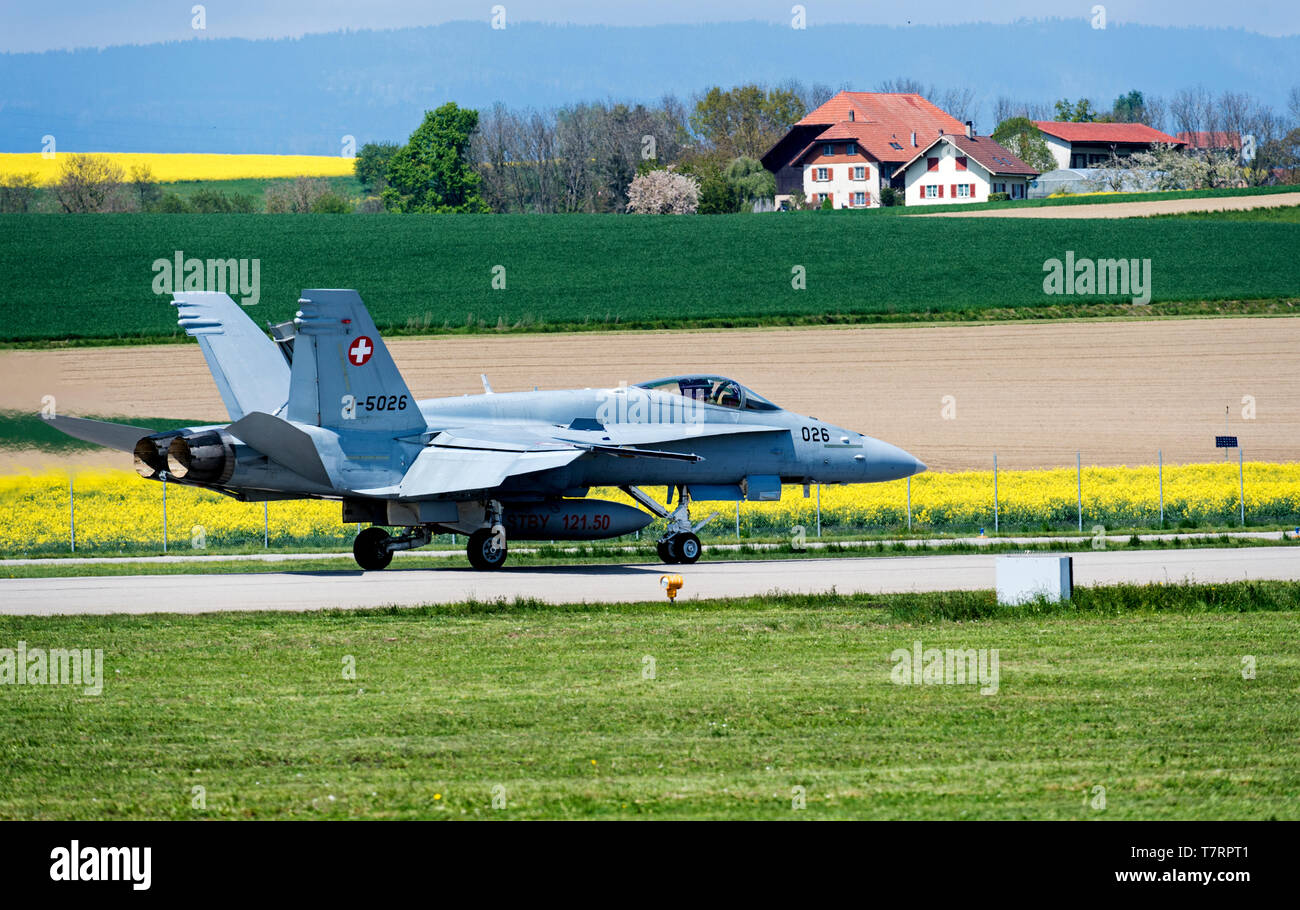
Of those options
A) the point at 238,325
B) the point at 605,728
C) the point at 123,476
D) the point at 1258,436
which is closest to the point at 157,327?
the point at 123,476

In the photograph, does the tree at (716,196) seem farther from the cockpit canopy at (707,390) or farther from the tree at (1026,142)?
the cockpit canopy at (707,390)

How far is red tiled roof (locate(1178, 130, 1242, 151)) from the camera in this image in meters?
146

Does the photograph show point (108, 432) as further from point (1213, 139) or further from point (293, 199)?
point (1213, 139)

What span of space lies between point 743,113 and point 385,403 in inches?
4655

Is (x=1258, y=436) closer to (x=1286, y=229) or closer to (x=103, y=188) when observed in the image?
(x=1286, y=229)

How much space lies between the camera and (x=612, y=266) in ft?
202

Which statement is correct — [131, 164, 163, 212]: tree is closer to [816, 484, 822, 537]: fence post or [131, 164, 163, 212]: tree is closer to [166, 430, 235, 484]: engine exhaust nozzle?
[816, 484, 822, 537]: fence post

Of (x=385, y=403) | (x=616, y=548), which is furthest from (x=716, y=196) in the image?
(x=385, y=403)

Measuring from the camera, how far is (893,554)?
92.4 feet

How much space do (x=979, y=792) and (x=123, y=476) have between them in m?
33.8

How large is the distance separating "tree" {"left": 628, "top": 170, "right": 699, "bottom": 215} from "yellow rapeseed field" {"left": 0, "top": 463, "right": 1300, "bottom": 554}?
64.8 m

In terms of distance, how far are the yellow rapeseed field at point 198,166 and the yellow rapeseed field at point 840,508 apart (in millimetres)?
82765

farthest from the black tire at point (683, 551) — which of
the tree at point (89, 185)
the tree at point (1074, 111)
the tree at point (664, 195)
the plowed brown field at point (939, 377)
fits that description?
the tree at point (1074, 111)

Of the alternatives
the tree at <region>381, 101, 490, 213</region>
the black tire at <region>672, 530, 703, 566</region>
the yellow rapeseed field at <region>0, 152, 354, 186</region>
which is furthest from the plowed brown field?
the yellow rapeseed field at <region>0, 152, 354, 186</region>
